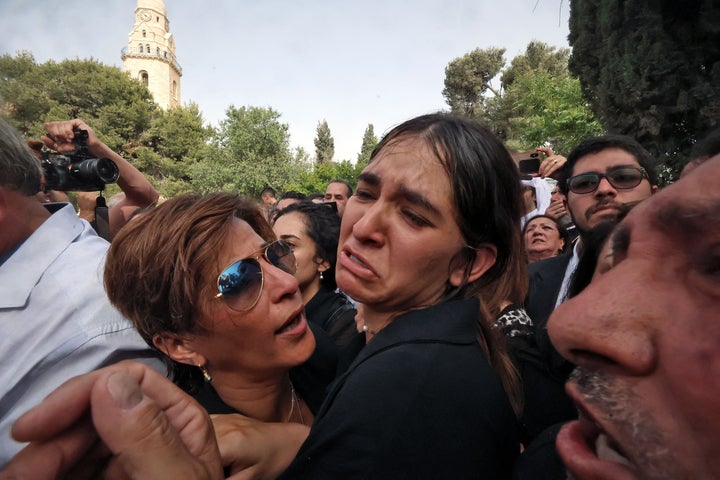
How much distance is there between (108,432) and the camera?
2.36 ft

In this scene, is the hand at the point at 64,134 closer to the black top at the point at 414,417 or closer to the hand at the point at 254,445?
the hand at the point at 254,445

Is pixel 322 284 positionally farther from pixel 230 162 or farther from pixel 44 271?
pixel 230 162

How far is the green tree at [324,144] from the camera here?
201 ft

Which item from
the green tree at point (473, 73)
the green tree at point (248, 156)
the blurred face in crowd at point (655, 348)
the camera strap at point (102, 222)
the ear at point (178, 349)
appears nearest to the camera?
the blurred face in crowd at point (655, 348)

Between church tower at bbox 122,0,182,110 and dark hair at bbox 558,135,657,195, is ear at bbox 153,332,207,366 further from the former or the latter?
church tower at bbox 122,0,182,110

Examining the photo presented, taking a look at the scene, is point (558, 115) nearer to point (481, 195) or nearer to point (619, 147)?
point (619, 147)

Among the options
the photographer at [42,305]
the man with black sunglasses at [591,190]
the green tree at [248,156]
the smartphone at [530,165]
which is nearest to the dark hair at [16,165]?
the photographer at [42,305]

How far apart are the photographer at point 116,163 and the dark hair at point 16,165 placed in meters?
Answer: 1.58

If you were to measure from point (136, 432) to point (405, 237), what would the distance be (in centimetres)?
92

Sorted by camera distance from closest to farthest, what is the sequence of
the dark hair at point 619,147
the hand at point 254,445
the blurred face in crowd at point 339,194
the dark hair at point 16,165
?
1. the hand at point 254,445
2. the dark hair at point 16,165
3. the dark hair at point 619,147
4. the blurred face in crowd at point 339,194

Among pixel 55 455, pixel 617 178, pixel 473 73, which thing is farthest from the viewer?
pixel 473 73

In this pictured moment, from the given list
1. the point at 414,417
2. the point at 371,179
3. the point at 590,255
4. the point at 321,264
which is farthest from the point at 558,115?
the point at 414,417

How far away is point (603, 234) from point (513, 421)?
2.47ft

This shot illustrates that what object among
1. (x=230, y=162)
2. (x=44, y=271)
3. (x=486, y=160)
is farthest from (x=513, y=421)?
(x=230, y=162)
